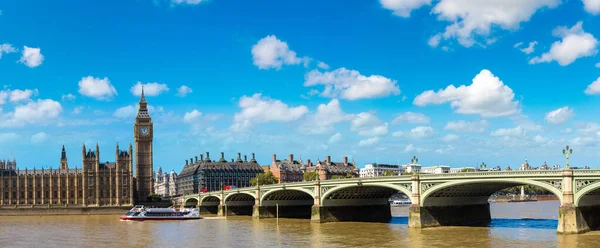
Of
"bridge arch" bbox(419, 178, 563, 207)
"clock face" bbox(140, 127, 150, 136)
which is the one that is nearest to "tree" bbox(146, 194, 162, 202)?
"clock face" bbox(140, 127, 150, 136)

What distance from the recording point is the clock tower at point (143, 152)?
171625 millimetres

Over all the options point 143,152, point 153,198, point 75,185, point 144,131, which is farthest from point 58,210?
point 144,131

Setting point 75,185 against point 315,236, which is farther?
point 75,185

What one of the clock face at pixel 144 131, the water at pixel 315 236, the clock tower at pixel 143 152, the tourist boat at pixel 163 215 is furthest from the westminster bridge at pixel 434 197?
the clock face at pixel 144 131

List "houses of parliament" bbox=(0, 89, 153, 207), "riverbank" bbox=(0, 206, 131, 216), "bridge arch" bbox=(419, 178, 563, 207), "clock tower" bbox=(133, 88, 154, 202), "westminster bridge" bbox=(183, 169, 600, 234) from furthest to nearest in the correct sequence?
"clock tower" bbox=(133, 88, 154, 202) → "houses of parliament" bbox=(0, 89, 153, 207) → "riverbank" bbox=(0, 206, 131, 216) → "bridge arch" bbox=(419, 178, 563, 207) → "westminster bridge" bbox=(183, 169, 600, 234)

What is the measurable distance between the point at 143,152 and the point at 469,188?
380ft

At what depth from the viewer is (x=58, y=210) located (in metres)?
139

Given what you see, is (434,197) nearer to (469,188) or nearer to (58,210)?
(469,188)

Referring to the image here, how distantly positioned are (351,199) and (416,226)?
70.7 ft

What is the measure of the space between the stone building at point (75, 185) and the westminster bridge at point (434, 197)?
45405mm

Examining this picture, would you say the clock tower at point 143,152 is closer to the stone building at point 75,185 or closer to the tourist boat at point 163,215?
the stone building at point 75,185

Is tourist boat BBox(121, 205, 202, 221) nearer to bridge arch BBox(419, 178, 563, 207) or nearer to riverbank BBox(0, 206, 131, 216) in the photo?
riverbank BBox(0, 206, 131, 216)

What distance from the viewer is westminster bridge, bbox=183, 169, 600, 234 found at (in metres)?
58.9

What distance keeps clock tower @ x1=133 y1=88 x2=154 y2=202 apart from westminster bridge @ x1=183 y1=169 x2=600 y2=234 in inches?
2231
